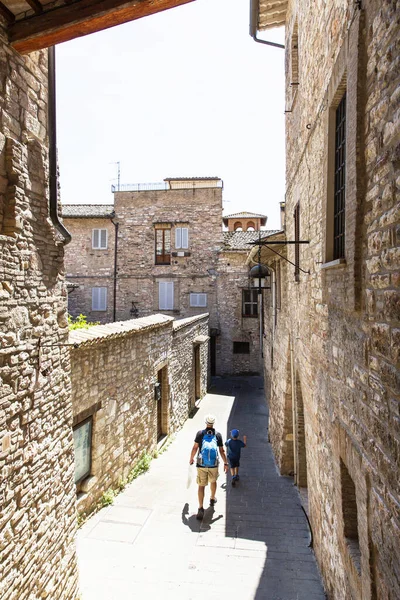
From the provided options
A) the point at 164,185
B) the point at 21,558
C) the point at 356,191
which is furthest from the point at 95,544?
the point at 164,185

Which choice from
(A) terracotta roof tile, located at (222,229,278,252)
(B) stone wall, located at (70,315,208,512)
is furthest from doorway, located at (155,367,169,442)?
(A) terracotta roof tile, located at (222,229,278,252)

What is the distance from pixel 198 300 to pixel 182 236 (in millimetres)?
3732

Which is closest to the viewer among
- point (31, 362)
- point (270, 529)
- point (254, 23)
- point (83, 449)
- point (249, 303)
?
point (31, 362)

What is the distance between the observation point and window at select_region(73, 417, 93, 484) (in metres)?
6.12

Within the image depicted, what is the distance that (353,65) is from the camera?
301cm

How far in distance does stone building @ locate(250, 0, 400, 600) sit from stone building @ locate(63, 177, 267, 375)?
49.4ft

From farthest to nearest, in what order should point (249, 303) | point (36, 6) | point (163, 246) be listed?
point (163, 246), point (249, 303), point (36, 6)

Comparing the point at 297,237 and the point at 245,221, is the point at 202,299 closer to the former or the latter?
the point at 245,221

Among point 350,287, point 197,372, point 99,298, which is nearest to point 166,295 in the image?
point 99,298

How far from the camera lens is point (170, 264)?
2278 centimetres

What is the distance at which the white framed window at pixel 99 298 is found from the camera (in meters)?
23.4

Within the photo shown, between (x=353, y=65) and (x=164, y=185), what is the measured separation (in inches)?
825

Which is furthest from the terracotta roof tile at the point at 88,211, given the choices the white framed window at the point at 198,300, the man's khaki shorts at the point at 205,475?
the man's khaki shorts at the point at 205,475

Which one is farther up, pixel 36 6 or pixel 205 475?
pixel 36 6
